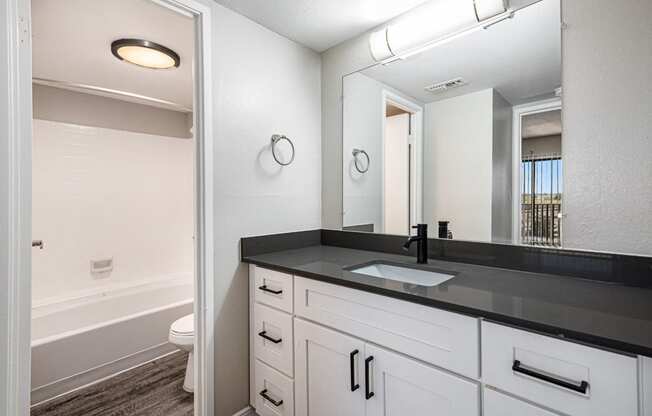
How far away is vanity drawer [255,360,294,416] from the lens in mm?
1441

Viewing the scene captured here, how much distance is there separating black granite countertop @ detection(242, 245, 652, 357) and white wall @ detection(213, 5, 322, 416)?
308 millimetres

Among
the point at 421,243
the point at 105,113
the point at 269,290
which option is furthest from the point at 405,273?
the point at 105,113

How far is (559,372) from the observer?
0.76m

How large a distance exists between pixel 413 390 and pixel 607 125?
Result: 1.18m

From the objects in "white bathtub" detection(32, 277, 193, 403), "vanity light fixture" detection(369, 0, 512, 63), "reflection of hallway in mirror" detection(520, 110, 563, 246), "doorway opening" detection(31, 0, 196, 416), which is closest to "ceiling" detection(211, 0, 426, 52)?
"vanity light fixture" detection(369, 0, 512, 63)

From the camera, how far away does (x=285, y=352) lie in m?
1.45

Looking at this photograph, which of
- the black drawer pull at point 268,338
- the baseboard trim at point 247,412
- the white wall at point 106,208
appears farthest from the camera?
the white wall at point 106,208

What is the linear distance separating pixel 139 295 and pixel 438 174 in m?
2.95

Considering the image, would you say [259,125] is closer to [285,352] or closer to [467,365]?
[285,352]

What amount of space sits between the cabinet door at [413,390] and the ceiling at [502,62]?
3.92 feet

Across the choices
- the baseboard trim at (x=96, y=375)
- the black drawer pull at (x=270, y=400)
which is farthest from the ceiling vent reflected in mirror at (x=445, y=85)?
the baseboard trim at (x=96, y=375)

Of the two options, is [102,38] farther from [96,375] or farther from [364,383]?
[364,383]

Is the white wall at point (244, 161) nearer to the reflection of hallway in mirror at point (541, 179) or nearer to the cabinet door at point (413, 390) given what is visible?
the cabinet door at point (413, 390)

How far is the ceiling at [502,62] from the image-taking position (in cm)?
126
